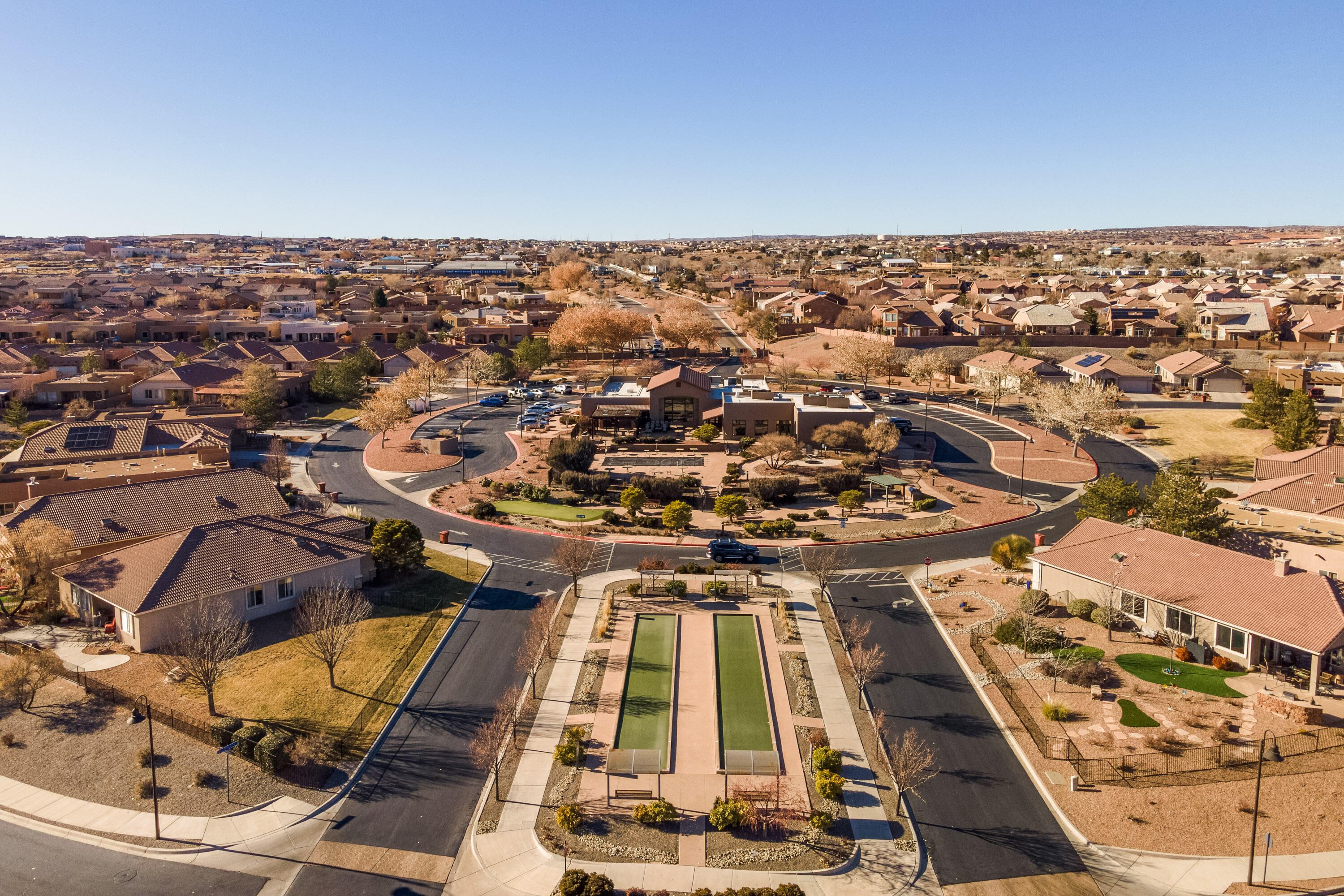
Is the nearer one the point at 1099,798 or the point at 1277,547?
the point at 1099,798

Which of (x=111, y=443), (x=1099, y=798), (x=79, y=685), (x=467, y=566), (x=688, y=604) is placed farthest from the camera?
(x=111, y=443)

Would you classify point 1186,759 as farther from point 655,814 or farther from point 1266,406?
point 1266,406

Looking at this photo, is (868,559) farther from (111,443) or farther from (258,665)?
(111,443)

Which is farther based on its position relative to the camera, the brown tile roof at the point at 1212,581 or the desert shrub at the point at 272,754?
the brown tile roof at the point at 1212,581

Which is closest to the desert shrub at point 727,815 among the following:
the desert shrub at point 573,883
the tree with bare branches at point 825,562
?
the desert shrub at point 573,883

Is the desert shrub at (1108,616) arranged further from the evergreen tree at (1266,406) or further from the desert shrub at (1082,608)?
the evergreen tree at (1266,406)

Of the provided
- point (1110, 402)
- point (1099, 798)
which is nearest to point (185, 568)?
point (1099, 798)

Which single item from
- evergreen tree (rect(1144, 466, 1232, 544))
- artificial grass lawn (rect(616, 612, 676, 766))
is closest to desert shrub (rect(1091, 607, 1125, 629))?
evergreen tree (rect(1144, 466, 1232, 544))
